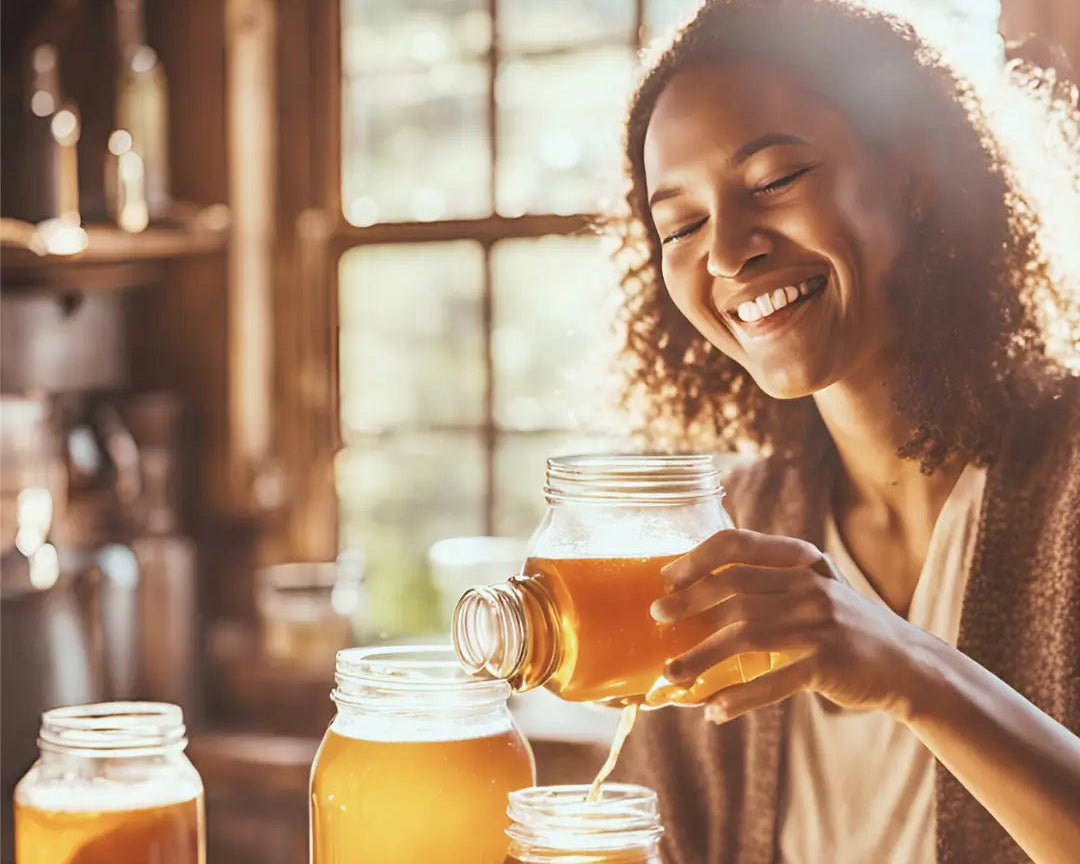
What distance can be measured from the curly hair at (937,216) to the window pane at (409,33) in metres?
1.32

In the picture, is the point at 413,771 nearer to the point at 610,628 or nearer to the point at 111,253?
the point at 610,628

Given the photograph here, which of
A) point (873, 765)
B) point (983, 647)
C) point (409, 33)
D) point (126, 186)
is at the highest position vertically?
point (409, 33)

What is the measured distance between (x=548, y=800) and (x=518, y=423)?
67.2 inches

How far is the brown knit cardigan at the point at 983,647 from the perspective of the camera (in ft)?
3.69

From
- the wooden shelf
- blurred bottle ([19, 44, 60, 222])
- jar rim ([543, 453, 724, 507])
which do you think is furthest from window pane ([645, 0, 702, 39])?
jar rim ([543, 453, 724, 507])

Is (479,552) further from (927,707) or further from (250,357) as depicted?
(927,707)

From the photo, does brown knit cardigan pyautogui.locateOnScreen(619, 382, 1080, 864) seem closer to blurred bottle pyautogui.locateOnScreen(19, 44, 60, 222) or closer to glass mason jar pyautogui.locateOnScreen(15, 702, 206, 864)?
glass mason jar pyautogui.locateOnScreen(15, 702, 206, 864)

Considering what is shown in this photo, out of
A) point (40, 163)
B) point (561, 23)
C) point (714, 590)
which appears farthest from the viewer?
point (561, 23)

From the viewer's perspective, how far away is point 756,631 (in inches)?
30.3

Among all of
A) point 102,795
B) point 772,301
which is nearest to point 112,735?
point 102,795

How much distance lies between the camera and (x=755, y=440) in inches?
53.1

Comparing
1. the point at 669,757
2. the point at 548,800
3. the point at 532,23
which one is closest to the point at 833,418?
the point at 669,757

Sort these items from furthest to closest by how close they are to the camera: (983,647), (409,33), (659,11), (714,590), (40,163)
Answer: (409,33)
(659,11)
(40,163)
(983,647)
(714,590)

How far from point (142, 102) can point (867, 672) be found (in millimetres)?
1986
